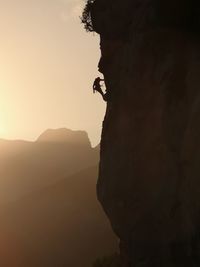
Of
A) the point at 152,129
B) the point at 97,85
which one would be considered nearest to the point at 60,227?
the point at 97,85

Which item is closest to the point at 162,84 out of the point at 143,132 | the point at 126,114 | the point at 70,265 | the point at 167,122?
the point at 167,122

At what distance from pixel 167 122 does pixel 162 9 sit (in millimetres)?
5514

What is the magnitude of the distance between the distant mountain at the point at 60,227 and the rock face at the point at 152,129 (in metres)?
77.9

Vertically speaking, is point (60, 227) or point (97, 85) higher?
point (97, 85)

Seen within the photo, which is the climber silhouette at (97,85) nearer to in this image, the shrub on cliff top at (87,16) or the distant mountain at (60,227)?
the shrub on cliff top at (87,16)

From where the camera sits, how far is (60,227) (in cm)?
13138

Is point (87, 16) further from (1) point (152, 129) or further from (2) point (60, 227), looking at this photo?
(2) point (60, 227)

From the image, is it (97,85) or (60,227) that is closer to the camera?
(97,85)

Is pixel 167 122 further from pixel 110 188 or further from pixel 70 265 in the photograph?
pixel 70 265

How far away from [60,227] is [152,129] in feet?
344

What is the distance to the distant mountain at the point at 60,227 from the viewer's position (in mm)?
119375

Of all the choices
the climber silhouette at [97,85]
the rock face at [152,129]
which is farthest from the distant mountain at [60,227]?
the rock face at [152,129]

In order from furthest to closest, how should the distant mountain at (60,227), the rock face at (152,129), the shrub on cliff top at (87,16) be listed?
the distant mountain at (60,227) < the shrub on cliff top at (87,16) < the rock face at (152,129)

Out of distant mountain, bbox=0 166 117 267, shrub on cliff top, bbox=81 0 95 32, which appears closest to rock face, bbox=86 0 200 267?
shrub on cliff top, bbox=81 0 95 32
